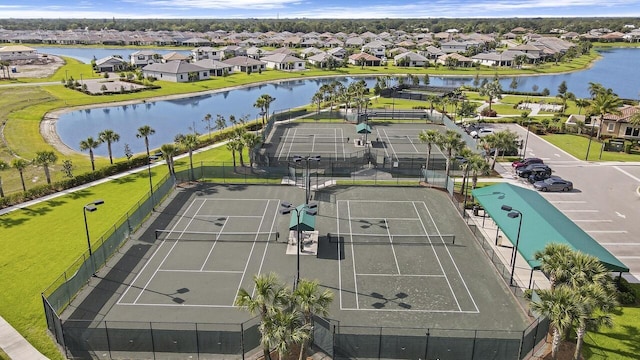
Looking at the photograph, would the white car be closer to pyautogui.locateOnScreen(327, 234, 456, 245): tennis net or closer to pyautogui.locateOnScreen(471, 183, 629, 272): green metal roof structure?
pyautogui.locateOnScreen(471, 183, 629, 272): green metal roof structure

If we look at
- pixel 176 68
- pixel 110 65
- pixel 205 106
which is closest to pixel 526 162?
pixel 205 106

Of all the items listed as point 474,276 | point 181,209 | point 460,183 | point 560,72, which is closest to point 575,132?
point 460,183

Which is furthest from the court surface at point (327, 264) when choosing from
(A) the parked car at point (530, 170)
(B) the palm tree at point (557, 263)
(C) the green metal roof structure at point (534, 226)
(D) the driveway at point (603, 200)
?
(A) the parked car at point (530, 170)

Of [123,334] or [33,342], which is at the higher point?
[123,334]

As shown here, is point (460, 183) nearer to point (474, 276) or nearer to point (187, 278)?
point (474, 276)

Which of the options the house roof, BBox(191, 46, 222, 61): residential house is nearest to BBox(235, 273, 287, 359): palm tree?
the house roof

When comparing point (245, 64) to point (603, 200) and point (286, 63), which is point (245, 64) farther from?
point (603, 200)
